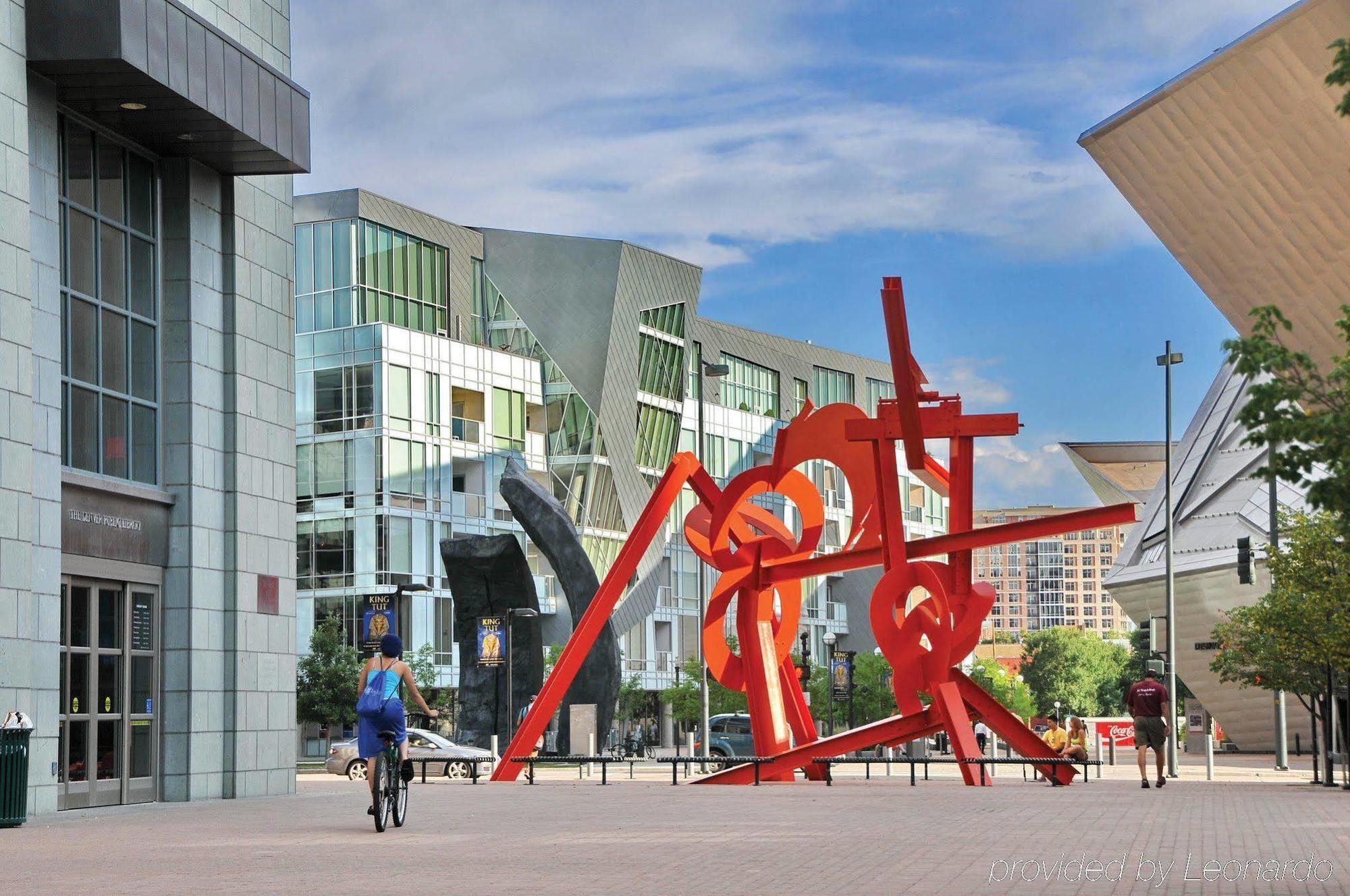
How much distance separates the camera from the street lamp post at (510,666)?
42.8 metres

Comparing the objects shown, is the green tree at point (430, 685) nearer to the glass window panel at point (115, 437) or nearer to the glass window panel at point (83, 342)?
the glass window panel at point (115, 437)

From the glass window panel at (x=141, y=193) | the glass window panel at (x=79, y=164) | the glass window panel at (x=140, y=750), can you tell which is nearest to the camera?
the glass window panel at (x=79, y=164)

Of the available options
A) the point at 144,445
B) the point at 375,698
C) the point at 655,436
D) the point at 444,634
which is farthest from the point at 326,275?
the point at 375,698

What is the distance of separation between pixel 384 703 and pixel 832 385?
305 ft

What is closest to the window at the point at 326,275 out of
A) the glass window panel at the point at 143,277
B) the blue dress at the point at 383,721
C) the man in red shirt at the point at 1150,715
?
the glass window panel at the point at 143,277

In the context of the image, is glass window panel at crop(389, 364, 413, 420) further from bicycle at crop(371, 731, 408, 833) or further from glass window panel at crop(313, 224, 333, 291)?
bicycle at crop(371, 731, 408, 833)

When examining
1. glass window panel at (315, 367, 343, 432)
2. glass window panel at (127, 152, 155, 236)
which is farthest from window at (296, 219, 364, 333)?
glass window panel at (127, 152, 155, 236)

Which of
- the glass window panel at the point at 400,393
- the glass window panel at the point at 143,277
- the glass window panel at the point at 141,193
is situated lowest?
the glass window panel at the point at 143,277

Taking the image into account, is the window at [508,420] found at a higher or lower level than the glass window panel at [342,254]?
lower

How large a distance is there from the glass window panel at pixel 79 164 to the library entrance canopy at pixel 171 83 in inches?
10.0

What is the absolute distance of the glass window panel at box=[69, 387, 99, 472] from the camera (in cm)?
2062

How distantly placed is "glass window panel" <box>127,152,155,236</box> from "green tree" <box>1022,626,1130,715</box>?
145 meters

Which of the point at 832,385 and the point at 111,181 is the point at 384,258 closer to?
the point at 832,385

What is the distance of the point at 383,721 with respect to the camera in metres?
14.7
